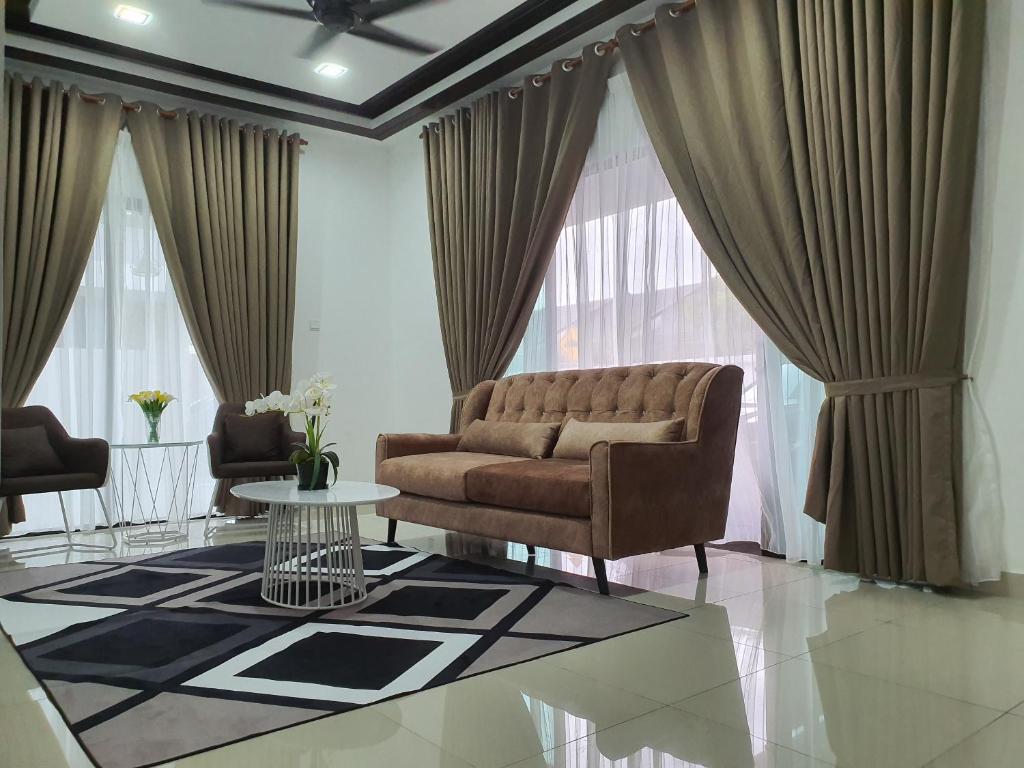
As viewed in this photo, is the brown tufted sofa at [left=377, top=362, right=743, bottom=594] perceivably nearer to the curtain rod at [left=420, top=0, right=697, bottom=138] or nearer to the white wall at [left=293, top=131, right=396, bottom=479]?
the curtain rod at [left=420, top=0, right=697, bottom=138]

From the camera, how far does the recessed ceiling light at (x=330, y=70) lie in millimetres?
5340

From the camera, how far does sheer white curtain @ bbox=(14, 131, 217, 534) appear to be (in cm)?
518

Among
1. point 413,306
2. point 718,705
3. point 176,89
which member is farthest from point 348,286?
point 718,705

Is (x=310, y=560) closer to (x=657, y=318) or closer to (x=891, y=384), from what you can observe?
(x=657, y=318)

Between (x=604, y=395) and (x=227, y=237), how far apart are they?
3.15 meters

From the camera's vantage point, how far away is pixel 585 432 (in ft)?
13.0

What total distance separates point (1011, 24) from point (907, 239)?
0.87 meters

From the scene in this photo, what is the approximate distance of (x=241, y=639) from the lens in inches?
106

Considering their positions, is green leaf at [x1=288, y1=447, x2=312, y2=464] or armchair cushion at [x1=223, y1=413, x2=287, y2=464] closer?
green leaf at [x1=288, y1=447, x2=312, y2=464]

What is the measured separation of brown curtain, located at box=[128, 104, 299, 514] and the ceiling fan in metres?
1.37

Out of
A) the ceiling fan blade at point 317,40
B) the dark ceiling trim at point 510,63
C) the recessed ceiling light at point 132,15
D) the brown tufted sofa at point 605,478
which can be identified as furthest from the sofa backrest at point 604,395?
the recessed ceiling light at point 132,15

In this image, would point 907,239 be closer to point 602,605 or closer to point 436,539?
point 602,605

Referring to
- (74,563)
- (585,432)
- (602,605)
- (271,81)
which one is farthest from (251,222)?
(602,605)

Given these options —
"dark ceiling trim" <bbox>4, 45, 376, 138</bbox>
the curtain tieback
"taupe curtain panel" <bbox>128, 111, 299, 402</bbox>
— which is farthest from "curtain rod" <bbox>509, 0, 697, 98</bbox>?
→ the curtain tieback
